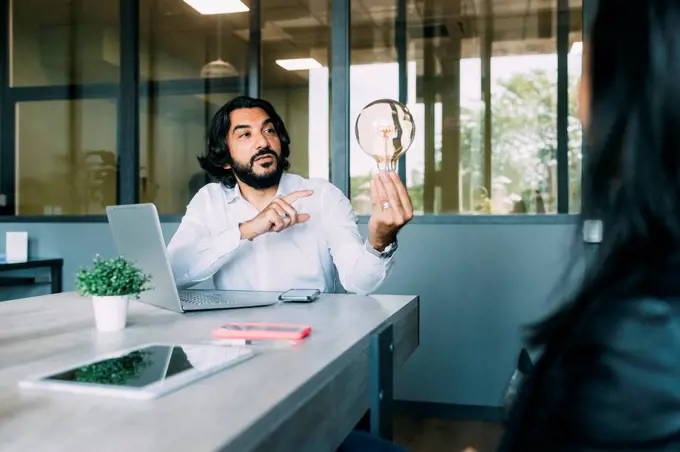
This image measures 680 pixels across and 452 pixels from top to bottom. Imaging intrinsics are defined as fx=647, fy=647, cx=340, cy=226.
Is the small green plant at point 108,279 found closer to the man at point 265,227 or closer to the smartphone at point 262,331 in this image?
the smartphone at point 262,331

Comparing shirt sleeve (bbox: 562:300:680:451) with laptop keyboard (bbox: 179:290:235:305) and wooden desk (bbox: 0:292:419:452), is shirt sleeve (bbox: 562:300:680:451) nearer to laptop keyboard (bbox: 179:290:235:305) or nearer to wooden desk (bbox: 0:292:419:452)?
wooden desk (bbox: 0:292:419:452)

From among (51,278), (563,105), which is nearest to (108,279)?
(51,278)

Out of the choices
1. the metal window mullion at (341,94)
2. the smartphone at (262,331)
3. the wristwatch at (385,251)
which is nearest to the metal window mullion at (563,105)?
the metal window mullion at (341,94)

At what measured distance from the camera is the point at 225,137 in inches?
96.7

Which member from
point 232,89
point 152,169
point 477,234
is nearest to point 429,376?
point 477,234

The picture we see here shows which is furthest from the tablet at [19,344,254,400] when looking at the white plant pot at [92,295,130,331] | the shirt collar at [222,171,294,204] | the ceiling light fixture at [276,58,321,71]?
the ceiling light fixture at [276,58,321,71]

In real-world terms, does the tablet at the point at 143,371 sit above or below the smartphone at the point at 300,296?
below

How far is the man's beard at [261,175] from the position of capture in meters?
2.34

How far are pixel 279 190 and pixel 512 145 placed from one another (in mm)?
3026

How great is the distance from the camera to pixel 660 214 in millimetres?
601

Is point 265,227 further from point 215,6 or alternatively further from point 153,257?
point 215,6

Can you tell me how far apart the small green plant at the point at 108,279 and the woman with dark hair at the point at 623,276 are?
3.08 ft

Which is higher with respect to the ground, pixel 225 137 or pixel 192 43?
pixel 192 43

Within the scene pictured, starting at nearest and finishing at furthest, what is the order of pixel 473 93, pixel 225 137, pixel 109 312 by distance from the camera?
pixel 109 312 → pixel 225 137 → pixel 473 93
